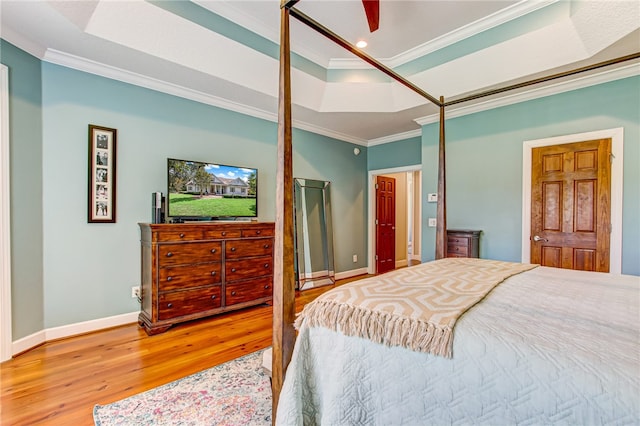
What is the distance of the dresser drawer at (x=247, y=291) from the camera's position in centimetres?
331

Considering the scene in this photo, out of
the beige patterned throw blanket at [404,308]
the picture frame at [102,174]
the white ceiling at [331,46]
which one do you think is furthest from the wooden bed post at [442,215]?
the picture frame at [102,174]

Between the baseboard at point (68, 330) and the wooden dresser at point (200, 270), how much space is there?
0.53 ft

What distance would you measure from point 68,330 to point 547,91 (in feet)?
18.1

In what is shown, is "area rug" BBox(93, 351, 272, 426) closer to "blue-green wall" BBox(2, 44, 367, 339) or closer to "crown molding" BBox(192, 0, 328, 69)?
"blue-green wall" BBox(2, 44, 367, 339)

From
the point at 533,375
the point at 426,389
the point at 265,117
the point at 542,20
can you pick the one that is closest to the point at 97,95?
the point at 265,117

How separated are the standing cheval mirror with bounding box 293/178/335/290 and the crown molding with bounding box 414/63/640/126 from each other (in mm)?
1988

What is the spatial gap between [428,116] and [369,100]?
0.92 m

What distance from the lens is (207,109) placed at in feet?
11.9

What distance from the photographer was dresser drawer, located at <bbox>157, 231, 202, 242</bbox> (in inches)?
111

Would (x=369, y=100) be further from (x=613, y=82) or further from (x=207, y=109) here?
(x=613, y=82)

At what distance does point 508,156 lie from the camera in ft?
11.8

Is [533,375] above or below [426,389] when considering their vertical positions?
above

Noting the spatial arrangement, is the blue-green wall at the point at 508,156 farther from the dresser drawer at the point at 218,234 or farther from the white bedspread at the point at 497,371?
the dresser drawer at the point at 218,234

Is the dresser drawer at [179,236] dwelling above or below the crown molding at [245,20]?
below
